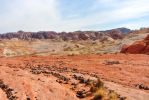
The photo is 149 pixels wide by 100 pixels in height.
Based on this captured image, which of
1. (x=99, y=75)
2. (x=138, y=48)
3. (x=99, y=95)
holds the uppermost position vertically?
(x=99, y=95)

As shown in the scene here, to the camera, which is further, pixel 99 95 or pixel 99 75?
pixel 99 75

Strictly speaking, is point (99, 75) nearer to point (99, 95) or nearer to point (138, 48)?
point (99, 95)

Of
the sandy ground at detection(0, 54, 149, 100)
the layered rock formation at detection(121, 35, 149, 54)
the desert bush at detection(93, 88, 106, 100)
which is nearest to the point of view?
the desert bush at detection(93, 88, 106, 100)

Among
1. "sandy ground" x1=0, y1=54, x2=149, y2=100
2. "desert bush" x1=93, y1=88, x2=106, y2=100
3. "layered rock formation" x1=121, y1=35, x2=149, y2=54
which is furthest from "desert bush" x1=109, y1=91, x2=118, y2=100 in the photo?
"layered rock formation" x1=121, y1=35, x2=149, y2=54

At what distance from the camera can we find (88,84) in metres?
21.5

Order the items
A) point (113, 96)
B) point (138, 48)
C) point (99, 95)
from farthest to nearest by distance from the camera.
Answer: point (138, 48), point (99, 95), point (113, 96)

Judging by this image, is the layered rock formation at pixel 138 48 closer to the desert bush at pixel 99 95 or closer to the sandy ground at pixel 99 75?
the sandy ground at pixel 99 75

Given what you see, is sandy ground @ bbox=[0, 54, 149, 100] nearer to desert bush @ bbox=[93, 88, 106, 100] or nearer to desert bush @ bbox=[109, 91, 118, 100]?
desert bush @ bbox=[109, 91, 118, 100]

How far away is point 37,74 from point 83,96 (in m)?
7.70

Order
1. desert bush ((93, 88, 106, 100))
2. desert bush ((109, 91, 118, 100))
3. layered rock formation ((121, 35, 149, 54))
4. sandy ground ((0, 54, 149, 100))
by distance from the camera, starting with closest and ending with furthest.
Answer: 1. desert bush ((109, 91, 118, 100))
2. desert bush ((93, 88, 106, 100))
3. sandy ground ((0, 54, 149, 100))
4. layered rock formation ((121, 35, 149, 54))

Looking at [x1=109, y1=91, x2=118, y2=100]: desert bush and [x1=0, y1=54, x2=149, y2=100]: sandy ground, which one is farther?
[x1=0, y1=54, x2=149, y2=100]: sandy ground

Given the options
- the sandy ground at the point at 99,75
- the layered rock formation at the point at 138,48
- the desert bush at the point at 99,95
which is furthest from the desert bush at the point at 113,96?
the layered rock formation at the point at 138,48

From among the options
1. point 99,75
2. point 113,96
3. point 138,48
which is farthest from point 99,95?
point 138,48

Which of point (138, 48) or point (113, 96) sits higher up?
point (113, 96)
